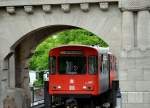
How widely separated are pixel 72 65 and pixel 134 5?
5.63 metres

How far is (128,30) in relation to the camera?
2105cm

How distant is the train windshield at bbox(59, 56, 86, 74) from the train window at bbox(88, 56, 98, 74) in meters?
0.27

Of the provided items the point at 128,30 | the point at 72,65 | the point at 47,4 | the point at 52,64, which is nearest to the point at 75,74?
the point at 72,65

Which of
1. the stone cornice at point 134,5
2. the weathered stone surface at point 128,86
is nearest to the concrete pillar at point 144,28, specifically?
the stone cornice at point 134,5

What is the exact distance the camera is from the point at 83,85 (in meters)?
25.1

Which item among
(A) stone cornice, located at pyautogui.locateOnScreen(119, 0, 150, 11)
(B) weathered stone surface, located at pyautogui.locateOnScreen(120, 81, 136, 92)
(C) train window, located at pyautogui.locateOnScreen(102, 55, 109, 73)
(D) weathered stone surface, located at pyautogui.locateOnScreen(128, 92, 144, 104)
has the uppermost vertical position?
(A) stone cornice, located at pyautogui.locateOnScreen(119, 0, 150, 11)

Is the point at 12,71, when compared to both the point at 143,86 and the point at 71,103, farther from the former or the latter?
the point at 143,86

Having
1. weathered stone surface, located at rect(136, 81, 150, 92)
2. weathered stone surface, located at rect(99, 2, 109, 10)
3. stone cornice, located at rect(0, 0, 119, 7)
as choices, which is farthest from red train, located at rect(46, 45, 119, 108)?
weathered stone surface, located at rect(136, 81, 150, 92)

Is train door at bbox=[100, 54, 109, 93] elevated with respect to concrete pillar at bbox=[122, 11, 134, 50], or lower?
lower

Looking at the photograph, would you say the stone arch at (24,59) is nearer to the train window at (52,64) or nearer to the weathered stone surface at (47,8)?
the train window at (52,64)

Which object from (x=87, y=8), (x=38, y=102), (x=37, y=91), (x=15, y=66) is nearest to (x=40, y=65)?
(x=37, y=91)

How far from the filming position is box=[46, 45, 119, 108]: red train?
2516 cm

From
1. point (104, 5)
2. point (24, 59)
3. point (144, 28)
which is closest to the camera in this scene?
point (144, 28)

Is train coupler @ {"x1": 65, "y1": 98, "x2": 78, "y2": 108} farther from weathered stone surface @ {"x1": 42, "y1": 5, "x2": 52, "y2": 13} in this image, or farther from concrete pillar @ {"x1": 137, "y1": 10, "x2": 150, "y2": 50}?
concrete pillar @ {"x1": 137, "y1": 10, "x2": 150, "y2": 50}
